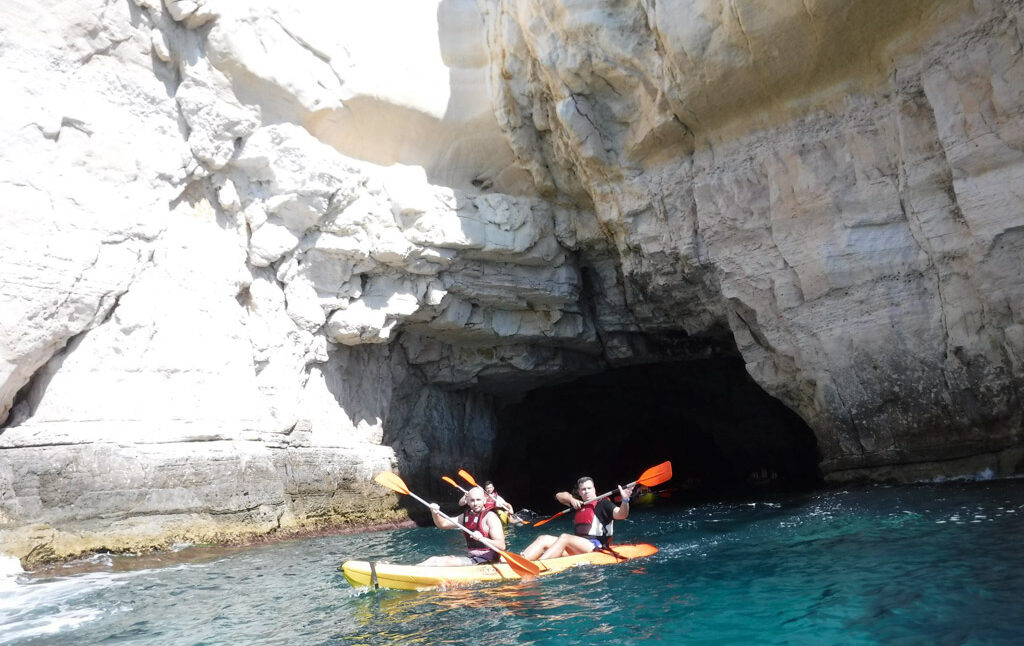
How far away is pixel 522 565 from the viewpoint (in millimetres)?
7129

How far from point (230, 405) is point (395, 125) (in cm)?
572

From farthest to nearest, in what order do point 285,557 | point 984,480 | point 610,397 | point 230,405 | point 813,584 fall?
point 610,397, point 230,405, point 984,480, point 285,557, point 813,584

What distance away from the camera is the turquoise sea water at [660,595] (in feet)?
15.2

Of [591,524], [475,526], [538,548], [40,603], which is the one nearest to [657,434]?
[591,524]

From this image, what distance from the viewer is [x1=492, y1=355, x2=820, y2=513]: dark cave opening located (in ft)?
64.3

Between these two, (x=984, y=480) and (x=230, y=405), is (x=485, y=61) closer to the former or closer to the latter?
(x=230, y=405)

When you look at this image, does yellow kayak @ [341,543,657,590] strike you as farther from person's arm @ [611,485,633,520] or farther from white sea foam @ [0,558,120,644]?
white sea foam @ [0,558,120,644]

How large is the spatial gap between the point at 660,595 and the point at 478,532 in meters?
2.38

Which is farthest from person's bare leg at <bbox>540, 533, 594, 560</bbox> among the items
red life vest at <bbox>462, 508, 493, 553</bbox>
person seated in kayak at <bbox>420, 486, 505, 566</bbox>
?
red life vest at <bbox>462, 508, 493, 553</bbox>

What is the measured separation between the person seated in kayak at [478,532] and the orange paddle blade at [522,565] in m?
0.25

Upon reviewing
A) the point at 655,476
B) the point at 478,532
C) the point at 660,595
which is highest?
the point at 655,476

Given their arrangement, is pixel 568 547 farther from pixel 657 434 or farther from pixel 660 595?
pixel 657 434

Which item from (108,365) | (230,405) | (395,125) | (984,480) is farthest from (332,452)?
(984,480)

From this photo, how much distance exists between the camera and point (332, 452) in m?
12.2
